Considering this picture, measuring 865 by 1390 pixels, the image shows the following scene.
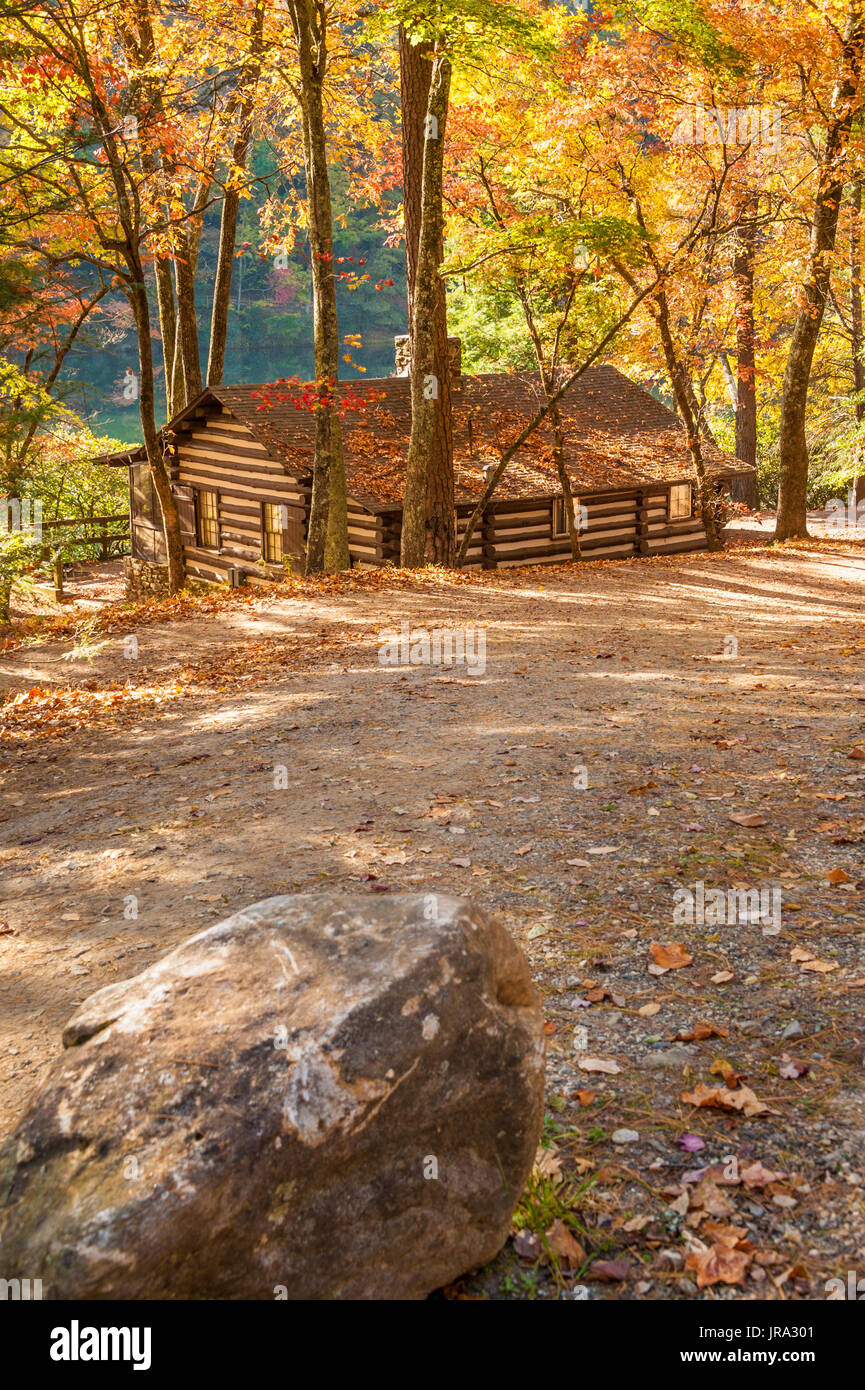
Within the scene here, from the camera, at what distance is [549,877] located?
5.61 metres

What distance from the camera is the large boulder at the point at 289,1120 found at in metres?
2.44

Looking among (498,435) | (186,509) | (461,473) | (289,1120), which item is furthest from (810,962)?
(186,509)

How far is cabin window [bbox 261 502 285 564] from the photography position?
907 inches

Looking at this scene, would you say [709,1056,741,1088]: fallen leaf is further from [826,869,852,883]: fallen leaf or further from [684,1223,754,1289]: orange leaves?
[826,869,852,883]: fallen leaf

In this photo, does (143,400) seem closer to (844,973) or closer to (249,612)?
(249,612)

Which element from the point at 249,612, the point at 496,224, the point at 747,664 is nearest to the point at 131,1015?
the point at 747,664

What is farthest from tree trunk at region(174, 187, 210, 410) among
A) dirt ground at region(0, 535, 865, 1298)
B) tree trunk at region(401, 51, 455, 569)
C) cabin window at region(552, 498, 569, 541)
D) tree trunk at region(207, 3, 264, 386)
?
dirt ground at region(0, 535, 865, 1298)

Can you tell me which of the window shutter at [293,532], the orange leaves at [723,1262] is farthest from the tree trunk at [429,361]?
the orange leaves at [723,1262]

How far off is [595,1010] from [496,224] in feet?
57.8

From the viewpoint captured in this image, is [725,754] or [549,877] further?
[725,754]

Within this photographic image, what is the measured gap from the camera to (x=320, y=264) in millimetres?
16484

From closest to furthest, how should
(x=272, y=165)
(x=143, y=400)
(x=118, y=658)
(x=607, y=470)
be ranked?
1. (x=118, y=658)
2. (x=143, y=400)
3. (x=607, y=470)
4. (x=272, y=165)

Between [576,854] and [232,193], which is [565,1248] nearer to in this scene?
[576,854]

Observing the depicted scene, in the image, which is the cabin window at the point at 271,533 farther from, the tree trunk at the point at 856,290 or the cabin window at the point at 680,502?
the tree trunk at the point at 856,290
